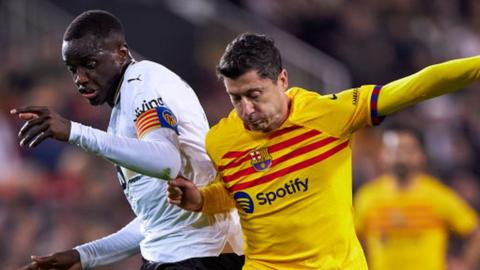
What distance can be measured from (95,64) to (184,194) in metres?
0.65

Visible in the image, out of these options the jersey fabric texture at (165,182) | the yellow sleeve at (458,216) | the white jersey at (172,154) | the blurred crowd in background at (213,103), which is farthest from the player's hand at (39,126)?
the blurred crowd in background at (213,103)

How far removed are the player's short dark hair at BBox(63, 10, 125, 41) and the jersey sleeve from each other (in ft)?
2.82

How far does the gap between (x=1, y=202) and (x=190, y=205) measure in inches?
208

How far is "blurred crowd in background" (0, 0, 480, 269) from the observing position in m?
9.71

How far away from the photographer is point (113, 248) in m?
5.47

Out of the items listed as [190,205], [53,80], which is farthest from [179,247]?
[53,80]

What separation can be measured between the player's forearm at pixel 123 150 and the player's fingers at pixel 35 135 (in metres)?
0.13

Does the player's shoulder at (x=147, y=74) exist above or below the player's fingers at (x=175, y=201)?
above

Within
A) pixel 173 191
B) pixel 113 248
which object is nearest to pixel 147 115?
pixel 173 191

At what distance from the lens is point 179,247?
4.98 m

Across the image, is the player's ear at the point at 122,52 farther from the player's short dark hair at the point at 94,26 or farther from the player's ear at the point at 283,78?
the player's ear at the point at 283,78

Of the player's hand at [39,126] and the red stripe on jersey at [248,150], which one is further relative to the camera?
the red stripe on jersey at [248,150]

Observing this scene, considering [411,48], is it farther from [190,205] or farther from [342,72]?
[190,205]

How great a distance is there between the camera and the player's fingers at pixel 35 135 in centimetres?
432
